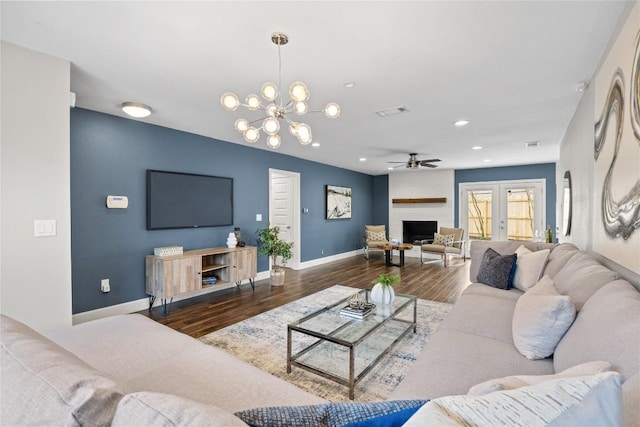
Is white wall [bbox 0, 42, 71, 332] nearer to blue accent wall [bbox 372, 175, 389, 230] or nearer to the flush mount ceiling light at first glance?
the flush mount ceiling light

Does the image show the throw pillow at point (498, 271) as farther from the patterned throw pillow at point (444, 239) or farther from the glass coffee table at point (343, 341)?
the patterned throw pillow at point (444, 239)

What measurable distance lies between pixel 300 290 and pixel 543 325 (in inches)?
138

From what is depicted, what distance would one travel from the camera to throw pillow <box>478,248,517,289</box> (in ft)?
9.63

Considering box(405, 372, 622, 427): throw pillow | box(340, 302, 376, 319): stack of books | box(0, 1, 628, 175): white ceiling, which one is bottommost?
box(340, 302, 376, 319): stack of books

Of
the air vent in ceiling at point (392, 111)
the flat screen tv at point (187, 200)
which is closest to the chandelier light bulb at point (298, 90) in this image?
the air vent in ceiling at point (392, 111)

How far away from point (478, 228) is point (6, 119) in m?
8.58

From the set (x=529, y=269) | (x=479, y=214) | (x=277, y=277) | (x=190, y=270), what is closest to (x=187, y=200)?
(x=190, y=270)

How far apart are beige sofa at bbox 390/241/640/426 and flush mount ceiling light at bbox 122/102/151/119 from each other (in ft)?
11.4

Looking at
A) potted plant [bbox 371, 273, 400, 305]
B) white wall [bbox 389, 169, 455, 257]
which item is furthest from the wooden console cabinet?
white wall [bbox 389, 169, 455, 257]

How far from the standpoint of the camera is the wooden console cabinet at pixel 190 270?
361 cm

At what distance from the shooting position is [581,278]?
1.74m

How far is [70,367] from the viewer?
0.71m

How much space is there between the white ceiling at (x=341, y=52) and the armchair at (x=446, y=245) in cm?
364

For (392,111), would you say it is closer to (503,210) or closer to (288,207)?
(288,207)
